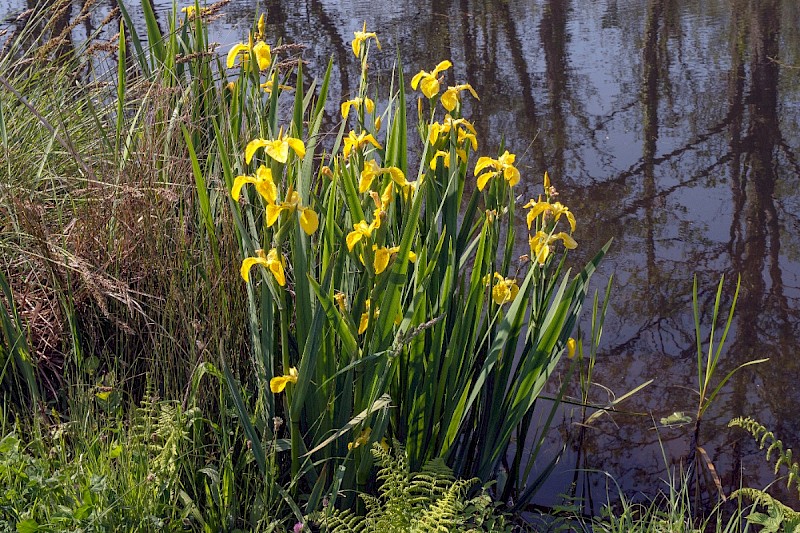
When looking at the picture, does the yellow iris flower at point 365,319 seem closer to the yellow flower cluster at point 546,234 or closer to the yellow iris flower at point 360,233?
the yellow iris flower at point 360,233

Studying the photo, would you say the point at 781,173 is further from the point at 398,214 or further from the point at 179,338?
the point at 179,338

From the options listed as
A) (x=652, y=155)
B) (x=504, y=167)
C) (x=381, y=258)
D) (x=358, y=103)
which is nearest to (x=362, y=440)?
(x=381, y=258)

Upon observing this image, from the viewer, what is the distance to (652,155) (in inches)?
171

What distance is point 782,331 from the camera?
9.65ft

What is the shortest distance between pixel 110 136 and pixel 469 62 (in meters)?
3.72

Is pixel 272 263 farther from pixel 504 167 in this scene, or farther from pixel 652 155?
pixel 652 155

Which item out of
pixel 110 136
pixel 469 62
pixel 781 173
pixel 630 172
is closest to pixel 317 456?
pixel 110 136

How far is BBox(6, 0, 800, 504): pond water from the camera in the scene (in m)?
2.57

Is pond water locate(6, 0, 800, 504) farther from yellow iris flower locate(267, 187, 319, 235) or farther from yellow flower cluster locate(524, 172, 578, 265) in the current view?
yellow iris flower locate(267, 187, 319, 235)

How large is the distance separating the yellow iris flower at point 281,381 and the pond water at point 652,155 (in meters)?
1.01

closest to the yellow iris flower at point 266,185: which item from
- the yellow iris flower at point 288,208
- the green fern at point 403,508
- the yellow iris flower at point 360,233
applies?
the yellow iris flower at point 288,208

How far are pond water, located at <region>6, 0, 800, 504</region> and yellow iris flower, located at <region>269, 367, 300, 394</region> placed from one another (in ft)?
3.32

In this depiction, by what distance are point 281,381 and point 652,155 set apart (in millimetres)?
3249

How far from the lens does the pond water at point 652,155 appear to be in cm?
257
